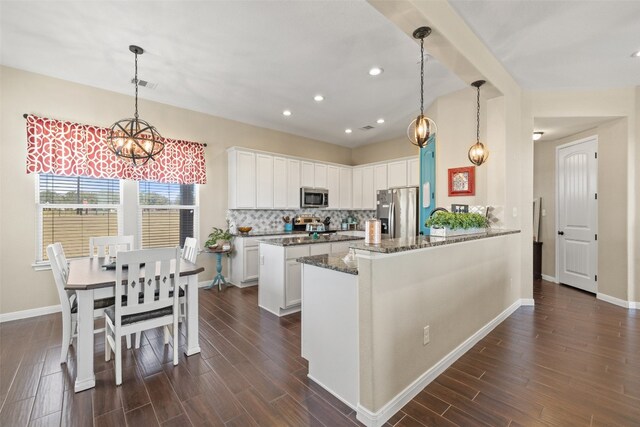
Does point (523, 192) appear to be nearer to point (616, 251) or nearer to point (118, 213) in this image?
→ point (616, 251)

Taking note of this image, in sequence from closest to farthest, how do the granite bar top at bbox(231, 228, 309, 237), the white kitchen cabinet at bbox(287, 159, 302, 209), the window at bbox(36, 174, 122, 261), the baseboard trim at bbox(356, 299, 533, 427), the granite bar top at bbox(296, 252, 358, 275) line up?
the baseboard trim at bbox(356, 299, 533, 427)
the granite bar top at bbox(296, 252, 358, 275)
the window at bbox(36, 174, 122, 261)
the granite bar top at bbox(231, 228, 309, 237)
the white kitchen cabinet at bbox(287, 159, 302, 209)

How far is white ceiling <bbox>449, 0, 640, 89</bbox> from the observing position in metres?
2.45

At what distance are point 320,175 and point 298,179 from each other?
65 centimetres

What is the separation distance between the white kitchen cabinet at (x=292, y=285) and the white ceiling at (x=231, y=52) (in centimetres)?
247

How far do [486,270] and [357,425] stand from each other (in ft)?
7.03

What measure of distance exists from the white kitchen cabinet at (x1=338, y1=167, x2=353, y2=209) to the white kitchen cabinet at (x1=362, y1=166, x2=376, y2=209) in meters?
0.38

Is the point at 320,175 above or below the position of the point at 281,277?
above

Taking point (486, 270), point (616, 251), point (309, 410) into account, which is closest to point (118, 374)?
point (309, 410)

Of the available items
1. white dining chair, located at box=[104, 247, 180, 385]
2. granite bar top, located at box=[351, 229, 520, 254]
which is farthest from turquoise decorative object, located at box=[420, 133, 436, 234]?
white dining chair, located at box=[104, 247, 180, 385]

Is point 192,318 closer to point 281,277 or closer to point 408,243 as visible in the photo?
point 281,277

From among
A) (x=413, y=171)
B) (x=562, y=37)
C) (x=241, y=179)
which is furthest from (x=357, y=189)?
(x=562, y=37)

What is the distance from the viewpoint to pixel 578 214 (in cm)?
484

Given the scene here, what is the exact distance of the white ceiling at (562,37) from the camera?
2.45 metres

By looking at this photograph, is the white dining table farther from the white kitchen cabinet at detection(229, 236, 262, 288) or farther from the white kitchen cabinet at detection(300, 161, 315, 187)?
the white kitchen cabinet at detection(300, 161, 315, 187)
